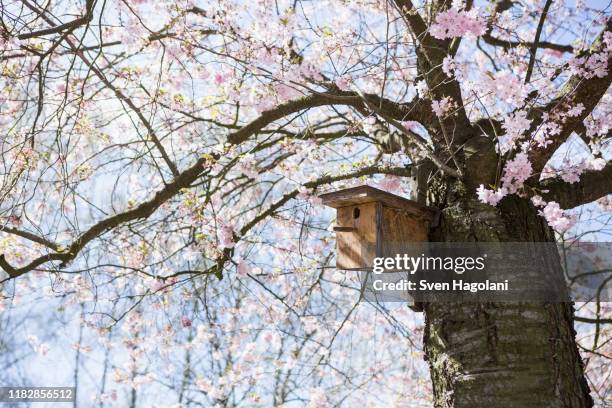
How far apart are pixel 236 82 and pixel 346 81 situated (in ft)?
3.05

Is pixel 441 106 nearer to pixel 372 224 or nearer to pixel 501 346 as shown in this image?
pixel 372 224

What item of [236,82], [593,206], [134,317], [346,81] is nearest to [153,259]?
[134,317]

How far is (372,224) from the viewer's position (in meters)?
2.65

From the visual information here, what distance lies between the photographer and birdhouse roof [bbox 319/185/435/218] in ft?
8.64

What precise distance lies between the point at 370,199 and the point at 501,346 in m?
0.76

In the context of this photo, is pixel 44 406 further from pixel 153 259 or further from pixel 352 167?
pixel 352 167

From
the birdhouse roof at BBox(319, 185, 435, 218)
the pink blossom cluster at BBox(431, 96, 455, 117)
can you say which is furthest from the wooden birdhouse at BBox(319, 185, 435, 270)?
the pink blossom cluster at BBox(431, 96, 455, 117)

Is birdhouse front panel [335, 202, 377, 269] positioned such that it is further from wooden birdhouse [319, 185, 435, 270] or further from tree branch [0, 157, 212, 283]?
tree branch [0, 157, 212, 283]

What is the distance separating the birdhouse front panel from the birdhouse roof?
0.04 metres

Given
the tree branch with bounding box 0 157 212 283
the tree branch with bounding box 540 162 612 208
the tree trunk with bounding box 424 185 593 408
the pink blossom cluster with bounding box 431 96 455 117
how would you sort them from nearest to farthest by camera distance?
the tree trunk with bounding box 424 185 593 408 < the pink blossom cluster with bounding box 431 96 455 117 < the tree branch with bounding box 540 162 612 208 < the tree branch with bounding box 0 157 212 283

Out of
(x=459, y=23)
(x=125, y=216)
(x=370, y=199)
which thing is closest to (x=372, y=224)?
(x=370, y=199)

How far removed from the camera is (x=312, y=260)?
4.31m

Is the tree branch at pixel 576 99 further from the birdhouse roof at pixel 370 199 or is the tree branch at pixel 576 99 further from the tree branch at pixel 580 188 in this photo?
the birdhouse roof at pixel 370 199

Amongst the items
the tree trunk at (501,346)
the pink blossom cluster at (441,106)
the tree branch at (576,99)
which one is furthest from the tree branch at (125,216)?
the tree branch at (576,99)
